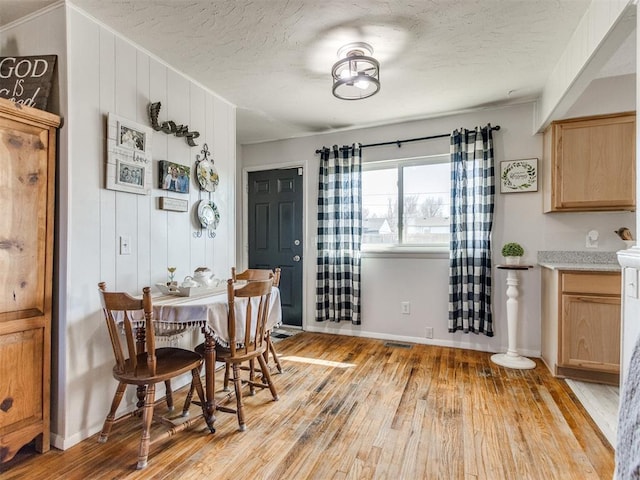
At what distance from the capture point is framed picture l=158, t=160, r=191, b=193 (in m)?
2.42

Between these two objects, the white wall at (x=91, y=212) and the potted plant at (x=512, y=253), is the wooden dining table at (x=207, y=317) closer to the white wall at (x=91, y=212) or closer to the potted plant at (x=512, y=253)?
the white wall at (x=91, y=212)

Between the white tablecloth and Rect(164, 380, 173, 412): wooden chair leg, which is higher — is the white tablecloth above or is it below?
above

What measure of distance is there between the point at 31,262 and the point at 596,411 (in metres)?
3.37

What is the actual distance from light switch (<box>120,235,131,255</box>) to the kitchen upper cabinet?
10.8 ft

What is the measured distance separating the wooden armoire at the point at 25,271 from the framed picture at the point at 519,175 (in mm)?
3483

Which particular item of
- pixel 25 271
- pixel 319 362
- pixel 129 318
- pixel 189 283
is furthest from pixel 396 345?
pixel 25 271

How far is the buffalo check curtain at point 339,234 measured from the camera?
3809 mm

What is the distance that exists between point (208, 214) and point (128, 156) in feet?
2.66

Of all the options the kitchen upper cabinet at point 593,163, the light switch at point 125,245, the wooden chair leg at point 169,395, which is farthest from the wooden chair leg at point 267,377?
the kitchen upper cabinet at point 593,163

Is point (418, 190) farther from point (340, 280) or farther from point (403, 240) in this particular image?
point (340, 280)

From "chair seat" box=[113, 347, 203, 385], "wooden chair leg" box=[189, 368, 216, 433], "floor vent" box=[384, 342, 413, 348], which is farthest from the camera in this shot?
"floor vent" box=[384, 342, 413, 348]

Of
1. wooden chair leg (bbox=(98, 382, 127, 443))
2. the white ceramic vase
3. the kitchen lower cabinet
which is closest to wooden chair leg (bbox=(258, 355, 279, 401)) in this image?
wooden chair leg (bbox=(98, 382, 127, 443))

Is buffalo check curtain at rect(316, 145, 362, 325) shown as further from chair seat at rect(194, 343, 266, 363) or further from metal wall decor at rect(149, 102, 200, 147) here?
chair seat at rect(194, 343, 266, 363)

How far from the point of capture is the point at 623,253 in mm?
1438
